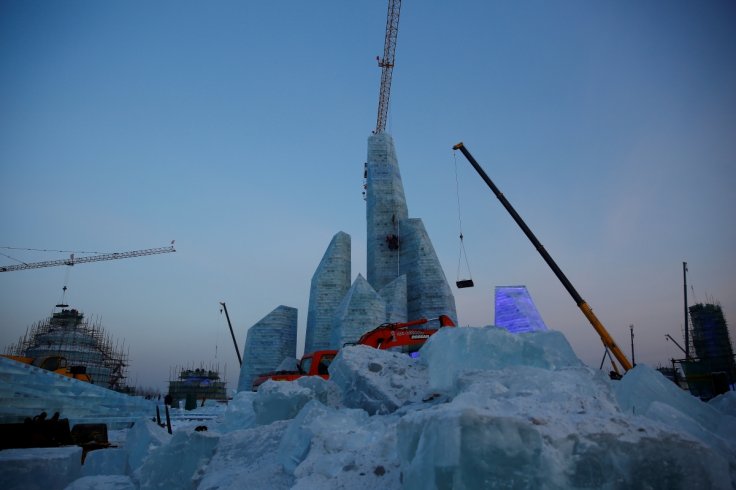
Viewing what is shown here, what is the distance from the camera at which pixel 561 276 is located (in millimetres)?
16312

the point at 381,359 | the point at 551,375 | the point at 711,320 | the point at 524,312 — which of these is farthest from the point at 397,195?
the point at 711,320

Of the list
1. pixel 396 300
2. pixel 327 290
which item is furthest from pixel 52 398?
pixel 396 300

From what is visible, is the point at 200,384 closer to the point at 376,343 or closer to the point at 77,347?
the point at 77,347

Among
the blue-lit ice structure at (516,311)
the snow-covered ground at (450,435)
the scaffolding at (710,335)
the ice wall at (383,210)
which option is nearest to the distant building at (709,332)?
the scaffolding at (710,335)

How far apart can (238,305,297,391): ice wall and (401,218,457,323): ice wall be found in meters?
6.89

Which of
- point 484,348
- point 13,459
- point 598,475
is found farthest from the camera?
point 484,348

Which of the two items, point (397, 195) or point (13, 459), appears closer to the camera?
point (13, 459)

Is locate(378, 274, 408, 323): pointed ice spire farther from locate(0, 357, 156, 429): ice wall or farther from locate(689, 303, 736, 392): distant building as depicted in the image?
locate(689, 303, 736, 392): distant building

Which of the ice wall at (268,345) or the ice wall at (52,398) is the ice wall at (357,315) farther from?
the ice wall at (52,398)

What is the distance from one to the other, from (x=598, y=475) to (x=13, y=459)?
16.0 feet

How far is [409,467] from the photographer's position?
84.3 inches

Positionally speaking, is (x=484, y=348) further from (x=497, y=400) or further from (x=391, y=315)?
(x=391, y=315)

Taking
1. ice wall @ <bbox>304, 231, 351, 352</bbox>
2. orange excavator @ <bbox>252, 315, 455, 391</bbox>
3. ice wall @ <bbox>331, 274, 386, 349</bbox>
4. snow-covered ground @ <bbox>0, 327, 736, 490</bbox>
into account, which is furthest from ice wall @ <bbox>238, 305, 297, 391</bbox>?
snow-covered ground @ <bbox>0, 327, 736, 490</bbox>

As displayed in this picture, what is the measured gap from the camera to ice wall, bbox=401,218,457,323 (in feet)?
70.2
